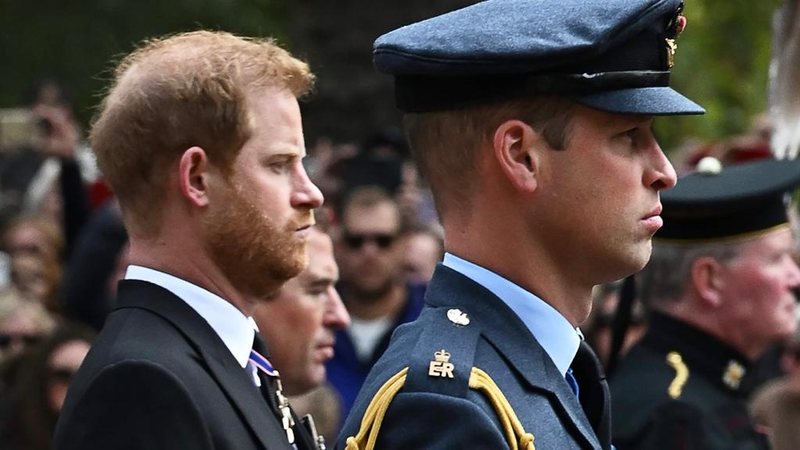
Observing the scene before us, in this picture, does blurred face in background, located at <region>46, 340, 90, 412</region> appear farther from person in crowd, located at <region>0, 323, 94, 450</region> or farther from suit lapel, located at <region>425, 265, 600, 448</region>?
suit lapel, located at <region>425, 265, 600, 448</region>

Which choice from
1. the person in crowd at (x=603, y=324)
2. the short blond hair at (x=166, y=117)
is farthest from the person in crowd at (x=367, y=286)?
the short blond hair at (x=166, y=117)

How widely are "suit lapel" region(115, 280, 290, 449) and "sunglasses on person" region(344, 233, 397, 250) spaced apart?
4508 millimetres

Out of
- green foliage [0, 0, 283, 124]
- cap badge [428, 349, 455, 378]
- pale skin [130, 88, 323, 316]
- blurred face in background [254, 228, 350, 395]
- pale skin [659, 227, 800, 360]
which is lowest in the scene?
green foliage [0, 0, 283, 124]

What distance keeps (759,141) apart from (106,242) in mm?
3316

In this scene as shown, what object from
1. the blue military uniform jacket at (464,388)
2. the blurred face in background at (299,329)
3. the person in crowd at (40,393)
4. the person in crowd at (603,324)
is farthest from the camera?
the person in crowd at (603,324)

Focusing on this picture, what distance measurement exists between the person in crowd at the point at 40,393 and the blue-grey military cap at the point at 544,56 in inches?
125

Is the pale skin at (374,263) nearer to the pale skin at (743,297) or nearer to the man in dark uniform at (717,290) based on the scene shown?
the man in dark uniform at (717,290)

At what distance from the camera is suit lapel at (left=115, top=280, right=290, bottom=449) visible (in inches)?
Answer: 138

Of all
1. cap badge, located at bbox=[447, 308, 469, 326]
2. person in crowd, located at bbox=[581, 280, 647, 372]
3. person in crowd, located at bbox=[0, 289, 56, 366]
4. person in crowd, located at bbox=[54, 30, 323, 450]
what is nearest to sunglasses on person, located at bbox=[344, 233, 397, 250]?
person in crowd, located at bbox=[581, 280, 647, 372]

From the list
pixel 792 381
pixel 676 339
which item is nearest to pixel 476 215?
pixel 676 339

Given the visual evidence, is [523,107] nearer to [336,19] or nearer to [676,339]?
[676,339]

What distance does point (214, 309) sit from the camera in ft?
11.8

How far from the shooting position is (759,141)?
8828 mm

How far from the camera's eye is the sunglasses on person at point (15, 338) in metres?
7.20
